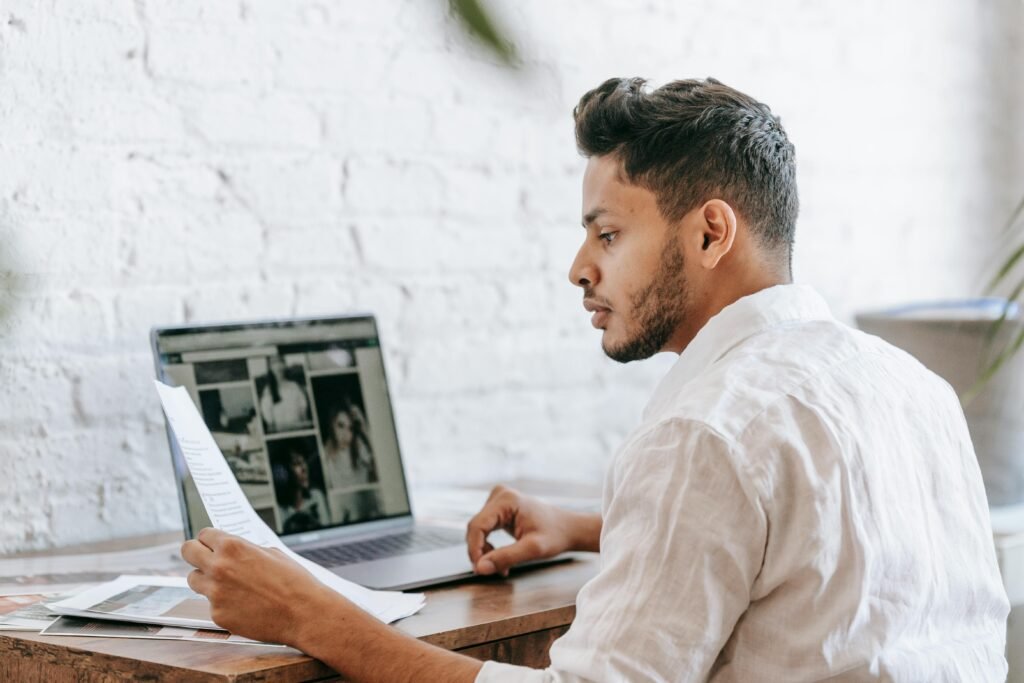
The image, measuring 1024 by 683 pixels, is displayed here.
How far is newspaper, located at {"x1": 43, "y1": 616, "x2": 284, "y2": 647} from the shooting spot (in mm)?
984

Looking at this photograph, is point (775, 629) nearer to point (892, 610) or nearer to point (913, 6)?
point (892, 610)

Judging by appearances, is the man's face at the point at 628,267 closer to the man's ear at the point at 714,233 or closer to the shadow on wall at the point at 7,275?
the man's ear at the point at 714,233

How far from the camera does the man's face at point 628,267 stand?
1.09 m

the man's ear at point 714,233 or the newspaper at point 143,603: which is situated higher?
the man's ear at point 714,233

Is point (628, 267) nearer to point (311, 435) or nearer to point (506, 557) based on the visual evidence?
point (506, 557)

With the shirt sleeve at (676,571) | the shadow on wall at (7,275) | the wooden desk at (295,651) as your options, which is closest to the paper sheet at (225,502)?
the wooden desk at (295,651)

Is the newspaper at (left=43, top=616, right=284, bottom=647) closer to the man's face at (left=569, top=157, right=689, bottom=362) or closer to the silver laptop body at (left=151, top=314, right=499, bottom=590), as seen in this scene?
the silver laptop body at (left=151, top=314, right=499, bottom=590)

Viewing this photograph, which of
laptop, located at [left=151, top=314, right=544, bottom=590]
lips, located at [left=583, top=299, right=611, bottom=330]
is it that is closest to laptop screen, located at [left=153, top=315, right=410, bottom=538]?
laptop, located at [left=151, top=314, right=544, bottom=590]

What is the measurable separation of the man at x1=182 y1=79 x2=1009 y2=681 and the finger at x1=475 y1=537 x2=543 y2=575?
0.25 m

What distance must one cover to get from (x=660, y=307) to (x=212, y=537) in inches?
17.9

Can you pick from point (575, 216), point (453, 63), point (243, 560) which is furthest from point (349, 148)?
point (243, 560)

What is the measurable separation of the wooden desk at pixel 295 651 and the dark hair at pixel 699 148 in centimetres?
40

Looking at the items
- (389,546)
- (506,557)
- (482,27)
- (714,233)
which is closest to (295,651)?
(506,557)

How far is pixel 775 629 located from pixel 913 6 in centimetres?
182
